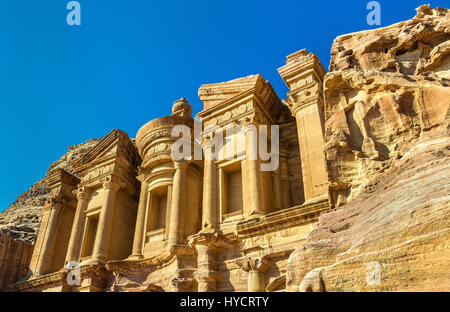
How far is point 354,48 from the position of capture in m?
8.01

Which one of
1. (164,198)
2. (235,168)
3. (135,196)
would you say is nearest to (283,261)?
(235,168)

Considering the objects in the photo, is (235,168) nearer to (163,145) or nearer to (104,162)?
(163,145)

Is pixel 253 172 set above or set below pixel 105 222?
below

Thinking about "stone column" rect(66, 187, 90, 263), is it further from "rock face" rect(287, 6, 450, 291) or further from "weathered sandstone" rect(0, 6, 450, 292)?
"rock face" rect(287, 6, 450, 291)

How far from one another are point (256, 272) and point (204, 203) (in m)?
4.58

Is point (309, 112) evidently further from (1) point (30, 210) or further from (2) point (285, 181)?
(1) point (30, 210)

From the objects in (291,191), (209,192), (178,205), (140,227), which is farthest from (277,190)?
(140,227)

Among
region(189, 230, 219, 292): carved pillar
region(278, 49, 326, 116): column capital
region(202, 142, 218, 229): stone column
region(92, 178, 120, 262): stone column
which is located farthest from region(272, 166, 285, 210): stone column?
region(92, 178, 120, 262): stone column

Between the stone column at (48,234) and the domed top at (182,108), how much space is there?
9682 millimetres

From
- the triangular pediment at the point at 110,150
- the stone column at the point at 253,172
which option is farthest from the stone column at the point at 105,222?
the stone column at the point at 253,172

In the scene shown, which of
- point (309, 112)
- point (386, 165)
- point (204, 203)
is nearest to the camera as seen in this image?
point (386, 165)

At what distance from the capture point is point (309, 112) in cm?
1566
